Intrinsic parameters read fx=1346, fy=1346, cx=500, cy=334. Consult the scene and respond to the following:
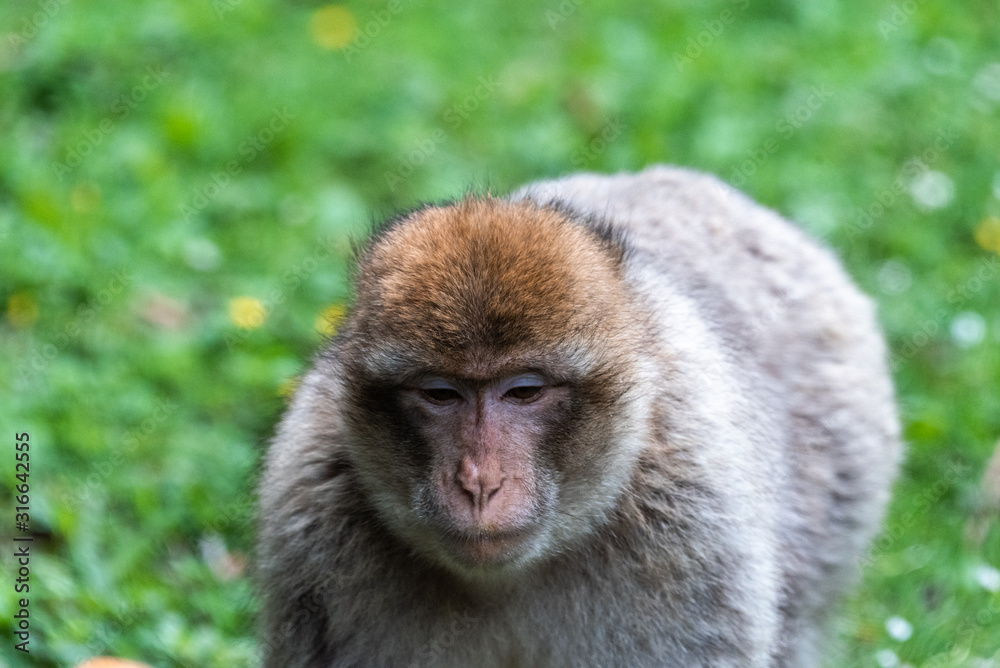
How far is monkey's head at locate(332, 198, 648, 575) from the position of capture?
120 inches

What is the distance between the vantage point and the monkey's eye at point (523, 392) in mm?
3107

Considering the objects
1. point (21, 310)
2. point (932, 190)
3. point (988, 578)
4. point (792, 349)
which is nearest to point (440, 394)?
point (792, 349)

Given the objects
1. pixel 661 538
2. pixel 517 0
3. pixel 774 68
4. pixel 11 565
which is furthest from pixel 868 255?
pixel 11 565

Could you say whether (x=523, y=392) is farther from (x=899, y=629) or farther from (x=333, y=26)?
(x=333, y=26)

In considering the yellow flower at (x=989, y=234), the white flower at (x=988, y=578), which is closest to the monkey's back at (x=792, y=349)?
the white flower at (x=988, y=578)

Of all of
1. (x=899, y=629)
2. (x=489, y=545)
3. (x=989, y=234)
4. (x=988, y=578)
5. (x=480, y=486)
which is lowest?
(x=899, y=629)

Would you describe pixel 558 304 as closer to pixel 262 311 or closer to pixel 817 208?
pixel 262 311

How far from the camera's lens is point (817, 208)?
646cm

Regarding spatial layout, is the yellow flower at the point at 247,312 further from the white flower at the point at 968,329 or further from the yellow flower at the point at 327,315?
the white flower at the point at 968,329

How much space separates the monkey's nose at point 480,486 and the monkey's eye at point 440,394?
0.63 ft

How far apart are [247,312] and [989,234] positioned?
11.5ft

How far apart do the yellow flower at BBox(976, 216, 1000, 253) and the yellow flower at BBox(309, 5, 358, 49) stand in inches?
139

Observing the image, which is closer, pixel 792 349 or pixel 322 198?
pixel 792 349

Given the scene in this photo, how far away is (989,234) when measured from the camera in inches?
252
